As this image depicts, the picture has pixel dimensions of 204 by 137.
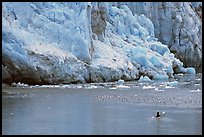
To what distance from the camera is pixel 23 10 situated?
89.8 ft

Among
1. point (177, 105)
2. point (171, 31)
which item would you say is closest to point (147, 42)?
point (171, 31)

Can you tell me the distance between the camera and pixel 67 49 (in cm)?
2748

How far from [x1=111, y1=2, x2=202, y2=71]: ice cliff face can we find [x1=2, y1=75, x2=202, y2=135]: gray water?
28.4 metres

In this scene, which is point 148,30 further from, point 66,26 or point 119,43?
point 66,26

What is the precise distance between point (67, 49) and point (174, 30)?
21548 mm

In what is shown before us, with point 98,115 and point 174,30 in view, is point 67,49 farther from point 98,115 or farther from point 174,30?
point 174,30

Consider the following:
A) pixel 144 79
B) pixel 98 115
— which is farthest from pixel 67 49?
pixel 98 115

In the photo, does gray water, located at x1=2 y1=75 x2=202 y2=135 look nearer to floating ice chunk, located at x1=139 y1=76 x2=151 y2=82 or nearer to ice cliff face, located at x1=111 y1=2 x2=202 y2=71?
floating ice chunk, located at x1=139 y1=76 x2=151 y2=82

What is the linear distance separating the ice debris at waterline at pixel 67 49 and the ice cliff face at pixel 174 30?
10.0 meters

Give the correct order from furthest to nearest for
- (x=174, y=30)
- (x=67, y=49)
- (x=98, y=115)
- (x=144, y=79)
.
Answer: (x=174, y=30) → (x=144, y=79) → (x=67, y=49) → (x=98, y=115)

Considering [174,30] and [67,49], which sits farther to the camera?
[174,30]

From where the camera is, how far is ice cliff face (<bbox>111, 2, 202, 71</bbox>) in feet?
152

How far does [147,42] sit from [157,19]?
31.5ft

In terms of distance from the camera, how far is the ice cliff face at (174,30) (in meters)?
46.3
